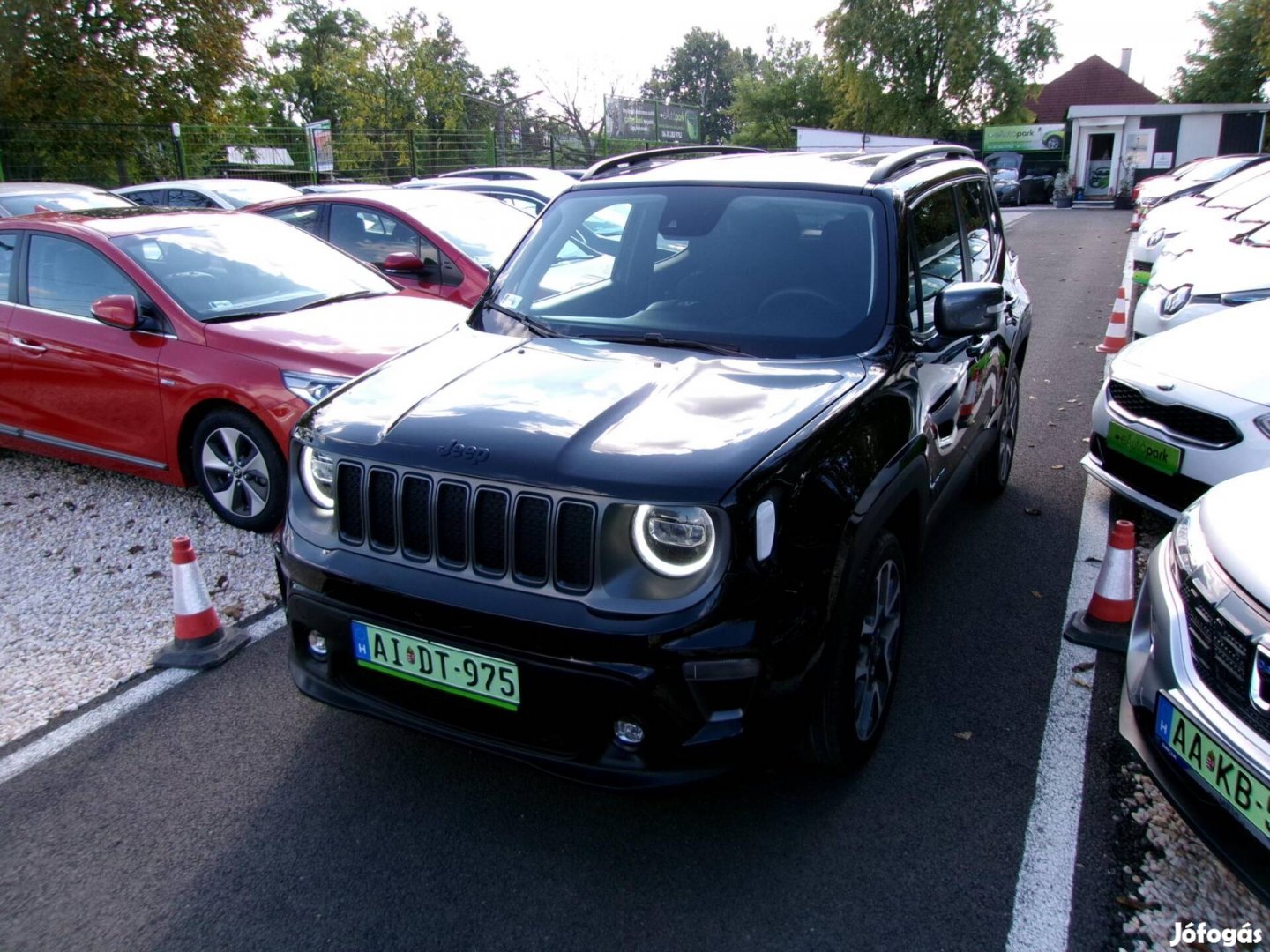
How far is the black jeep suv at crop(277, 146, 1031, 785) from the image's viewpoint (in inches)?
98.8

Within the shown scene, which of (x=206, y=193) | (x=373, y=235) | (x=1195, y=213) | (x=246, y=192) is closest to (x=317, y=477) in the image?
(x=373, y=235)

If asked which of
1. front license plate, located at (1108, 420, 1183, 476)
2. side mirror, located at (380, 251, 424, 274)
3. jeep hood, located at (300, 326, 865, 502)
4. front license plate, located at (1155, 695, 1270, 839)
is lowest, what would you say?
front license plate, located at (1155, 695, 1270, 839)

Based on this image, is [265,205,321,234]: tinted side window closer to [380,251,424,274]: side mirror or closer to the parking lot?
[380,251,424,274]: side mirror

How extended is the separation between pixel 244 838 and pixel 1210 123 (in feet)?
166

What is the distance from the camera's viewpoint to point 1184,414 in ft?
14.6

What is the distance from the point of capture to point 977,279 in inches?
185

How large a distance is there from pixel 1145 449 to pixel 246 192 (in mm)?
11848

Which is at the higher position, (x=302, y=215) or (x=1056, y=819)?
(x=302, y=215)

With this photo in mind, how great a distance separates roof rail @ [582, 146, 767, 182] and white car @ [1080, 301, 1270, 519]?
2204 mm

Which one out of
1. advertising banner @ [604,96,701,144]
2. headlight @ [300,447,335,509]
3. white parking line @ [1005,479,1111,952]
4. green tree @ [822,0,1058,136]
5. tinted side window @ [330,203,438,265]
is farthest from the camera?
green tree @ [822,0,1058,136]

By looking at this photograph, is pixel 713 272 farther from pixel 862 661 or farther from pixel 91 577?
pixel 91 577

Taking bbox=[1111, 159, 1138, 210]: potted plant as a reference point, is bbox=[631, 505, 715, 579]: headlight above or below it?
below

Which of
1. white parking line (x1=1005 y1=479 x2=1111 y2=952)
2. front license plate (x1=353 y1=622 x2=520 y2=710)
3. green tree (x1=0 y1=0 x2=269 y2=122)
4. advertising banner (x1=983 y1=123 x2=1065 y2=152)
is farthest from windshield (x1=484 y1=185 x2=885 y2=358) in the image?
advertising banner (x1=983 y1=123 x2=1065 y2=152)

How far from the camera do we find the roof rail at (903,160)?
3.77 m
